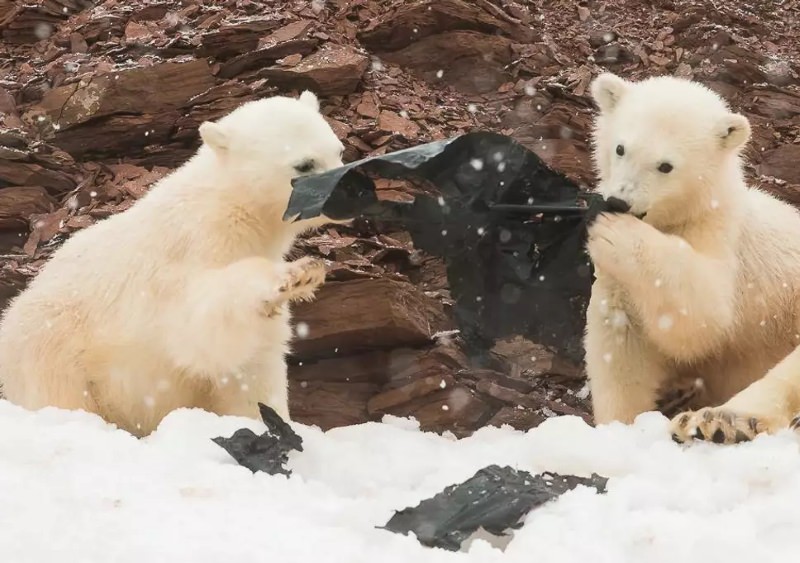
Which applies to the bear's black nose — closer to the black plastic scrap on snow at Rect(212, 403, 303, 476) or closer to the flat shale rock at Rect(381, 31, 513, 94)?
the black plastic scrap on snow at Rect(212, 403, 303, 476)

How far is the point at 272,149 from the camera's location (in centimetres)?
565

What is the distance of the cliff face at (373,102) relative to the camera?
802 cm

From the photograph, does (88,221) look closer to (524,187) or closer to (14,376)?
(14,376)

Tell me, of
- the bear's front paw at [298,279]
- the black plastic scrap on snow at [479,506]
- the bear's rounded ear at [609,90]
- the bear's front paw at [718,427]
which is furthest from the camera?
the bear's rounded ear at [609,90]

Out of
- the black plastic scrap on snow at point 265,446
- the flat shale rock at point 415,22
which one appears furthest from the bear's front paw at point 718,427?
the flat shale rock at point 415,22

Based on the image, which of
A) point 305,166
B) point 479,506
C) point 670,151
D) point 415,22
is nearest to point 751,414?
point 670,151

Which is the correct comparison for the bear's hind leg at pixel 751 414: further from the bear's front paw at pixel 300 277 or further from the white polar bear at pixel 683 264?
the bear's front paw at pixel 300 277

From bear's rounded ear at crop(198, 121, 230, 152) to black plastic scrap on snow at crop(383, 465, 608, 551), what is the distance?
9.62 ft

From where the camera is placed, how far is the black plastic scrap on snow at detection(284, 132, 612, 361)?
5.07m

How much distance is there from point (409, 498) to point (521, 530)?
0.79 m

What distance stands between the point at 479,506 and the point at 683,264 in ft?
7.60

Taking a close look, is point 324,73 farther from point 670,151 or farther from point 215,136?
point 670,151

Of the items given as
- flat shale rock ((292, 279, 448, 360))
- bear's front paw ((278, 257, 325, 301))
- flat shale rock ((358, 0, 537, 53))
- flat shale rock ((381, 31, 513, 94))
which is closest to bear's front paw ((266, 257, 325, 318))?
bear's front paw ((278, 257, 325, 301))

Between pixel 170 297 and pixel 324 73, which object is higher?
pixel 170 297
